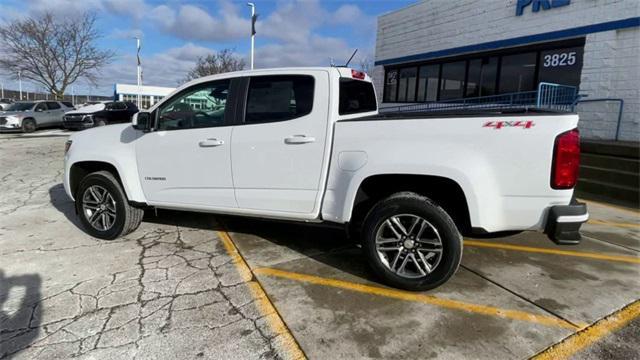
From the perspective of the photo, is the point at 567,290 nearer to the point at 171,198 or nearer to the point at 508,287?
the point at 508,287

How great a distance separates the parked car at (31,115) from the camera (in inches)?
722

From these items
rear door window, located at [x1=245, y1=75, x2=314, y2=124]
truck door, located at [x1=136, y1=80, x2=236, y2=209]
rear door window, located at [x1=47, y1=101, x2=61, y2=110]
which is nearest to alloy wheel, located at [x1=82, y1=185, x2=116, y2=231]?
truck door, located at [x1=136, y1=80, x2=236, y2=209]

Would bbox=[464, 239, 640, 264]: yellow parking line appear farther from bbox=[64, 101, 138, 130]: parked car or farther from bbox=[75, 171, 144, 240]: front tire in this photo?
bbox=[64, 101, 138, 130]: parked car

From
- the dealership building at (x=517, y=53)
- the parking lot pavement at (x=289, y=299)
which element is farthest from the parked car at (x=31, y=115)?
the parking lot pavement at (x=289, y=299)

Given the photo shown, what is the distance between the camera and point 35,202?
6.49 metres

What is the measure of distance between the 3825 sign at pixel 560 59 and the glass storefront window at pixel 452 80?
2.94 m

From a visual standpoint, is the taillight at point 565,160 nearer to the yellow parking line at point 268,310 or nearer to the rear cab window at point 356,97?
the rear cab window at point 356,97

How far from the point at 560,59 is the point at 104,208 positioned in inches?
452

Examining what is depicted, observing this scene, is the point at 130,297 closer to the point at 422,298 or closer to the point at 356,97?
the point at 422,298

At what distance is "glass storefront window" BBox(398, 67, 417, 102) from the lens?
15758mm

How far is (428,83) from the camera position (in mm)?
15047

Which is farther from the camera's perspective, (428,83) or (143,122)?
(428,83)

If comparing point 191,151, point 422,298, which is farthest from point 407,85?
point 422,298

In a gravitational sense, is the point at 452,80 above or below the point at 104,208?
above
